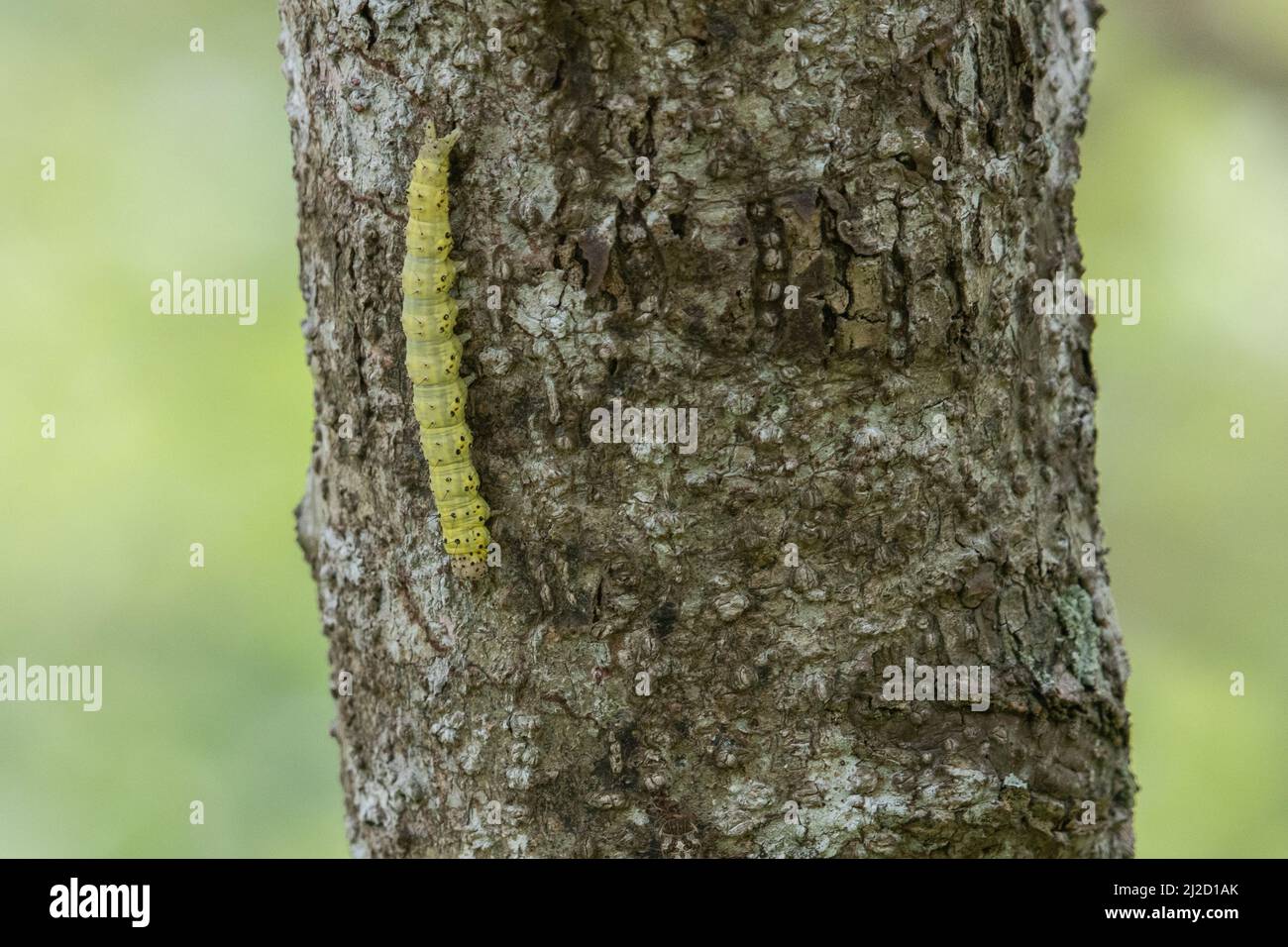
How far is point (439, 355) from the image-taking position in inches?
86.8
